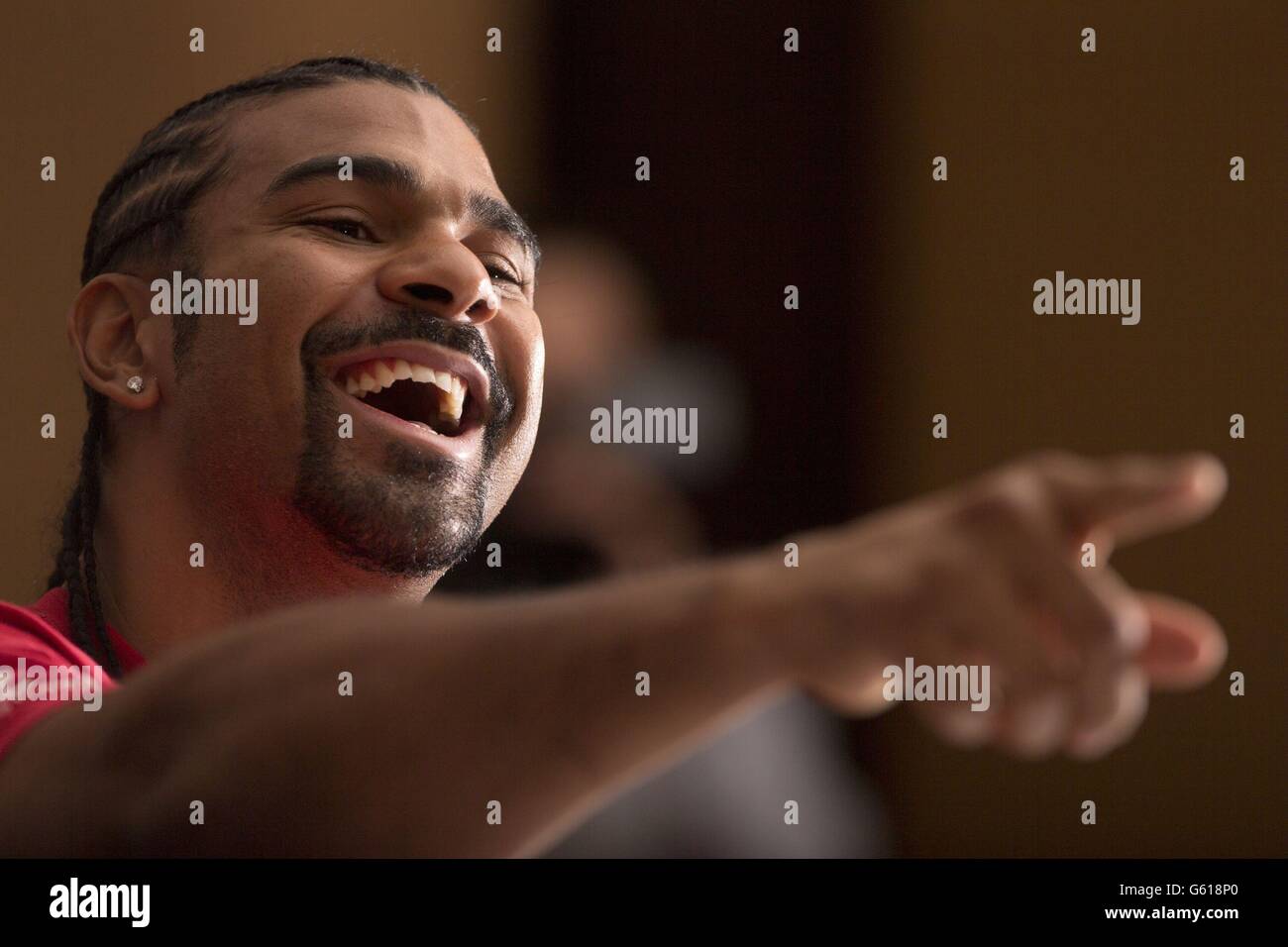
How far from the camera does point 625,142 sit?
2.12 metres

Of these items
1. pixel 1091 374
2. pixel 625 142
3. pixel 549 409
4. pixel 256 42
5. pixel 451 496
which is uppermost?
pixel 625 142

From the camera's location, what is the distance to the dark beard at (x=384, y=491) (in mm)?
905

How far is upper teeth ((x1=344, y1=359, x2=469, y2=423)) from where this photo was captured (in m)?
0.93

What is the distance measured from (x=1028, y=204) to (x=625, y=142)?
1.81ft

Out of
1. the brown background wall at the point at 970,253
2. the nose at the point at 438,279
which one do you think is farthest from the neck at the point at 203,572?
the brown background wall at the point at 970,253

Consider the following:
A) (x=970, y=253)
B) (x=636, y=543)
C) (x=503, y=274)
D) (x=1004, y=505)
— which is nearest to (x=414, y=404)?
(x=503, y=274)

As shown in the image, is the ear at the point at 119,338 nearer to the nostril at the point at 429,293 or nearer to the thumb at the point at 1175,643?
the nostril at the point at 429,293

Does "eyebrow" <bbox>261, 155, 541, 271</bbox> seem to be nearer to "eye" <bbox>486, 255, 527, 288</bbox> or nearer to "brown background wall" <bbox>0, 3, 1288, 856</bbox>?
"eye" <bbox>486, 255, 527, 288</bbox>

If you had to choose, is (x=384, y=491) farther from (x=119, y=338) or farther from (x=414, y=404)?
(x=119, y=338)

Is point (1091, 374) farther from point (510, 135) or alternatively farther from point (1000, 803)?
point (510, 135)

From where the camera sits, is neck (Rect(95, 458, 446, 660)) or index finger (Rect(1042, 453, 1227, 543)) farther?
neck (Rect(95, 458, 446, 660))

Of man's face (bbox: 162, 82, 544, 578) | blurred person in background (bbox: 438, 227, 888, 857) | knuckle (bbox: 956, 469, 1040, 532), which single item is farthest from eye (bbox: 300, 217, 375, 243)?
knuckle (bbox: 956, 469, 1040, 532)

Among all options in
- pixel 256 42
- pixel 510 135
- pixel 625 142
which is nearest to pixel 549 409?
pixel 256 42

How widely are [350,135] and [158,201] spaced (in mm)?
149
